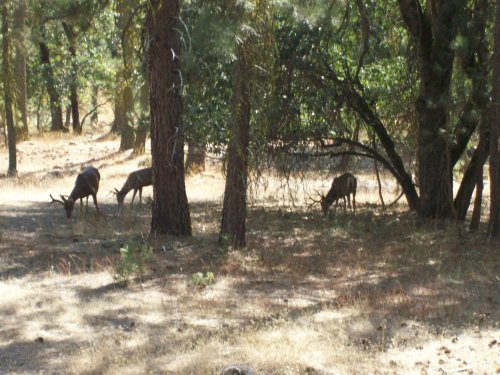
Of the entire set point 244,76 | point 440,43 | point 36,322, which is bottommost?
point 36,322

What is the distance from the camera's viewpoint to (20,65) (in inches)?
1270

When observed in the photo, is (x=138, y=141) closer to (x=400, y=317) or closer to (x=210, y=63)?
(x=210, y=63)

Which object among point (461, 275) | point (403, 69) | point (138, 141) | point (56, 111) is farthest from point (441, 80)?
point (56, 111)

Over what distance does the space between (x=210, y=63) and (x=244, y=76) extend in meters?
3.10

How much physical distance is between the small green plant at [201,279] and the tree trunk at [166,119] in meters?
3.36

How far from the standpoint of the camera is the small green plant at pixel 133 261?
11977 millimetres

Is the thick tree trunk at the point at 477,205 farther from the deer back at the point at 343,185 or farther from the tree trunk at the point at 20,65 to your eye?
the tree trunk at the point at 20,65

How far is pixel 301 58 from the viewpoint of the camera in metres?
17.5

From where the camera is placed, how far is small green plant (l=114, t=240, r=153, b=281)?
472 inches

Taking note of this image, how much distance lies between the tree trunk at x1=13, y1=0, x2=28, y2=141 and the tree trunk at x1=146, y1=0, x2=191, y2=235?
5.83 m

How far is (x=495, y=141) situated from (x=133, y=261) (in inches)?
253

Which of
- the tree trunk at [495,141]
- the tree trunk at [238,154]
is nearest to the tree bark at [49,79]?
the tree trunk at [238,154]

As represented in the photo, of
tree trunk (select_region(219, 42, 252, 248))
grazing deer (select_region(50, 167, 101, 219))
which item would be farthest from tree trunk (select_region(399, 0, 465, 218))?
grazing deer (select_region(50, 167, 101, 219))

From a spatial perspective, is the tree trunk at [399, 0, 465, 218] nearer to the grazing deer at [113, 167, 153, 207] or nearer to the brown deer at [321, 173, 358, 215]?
the brown deer at [321, 173, 358, 215]
